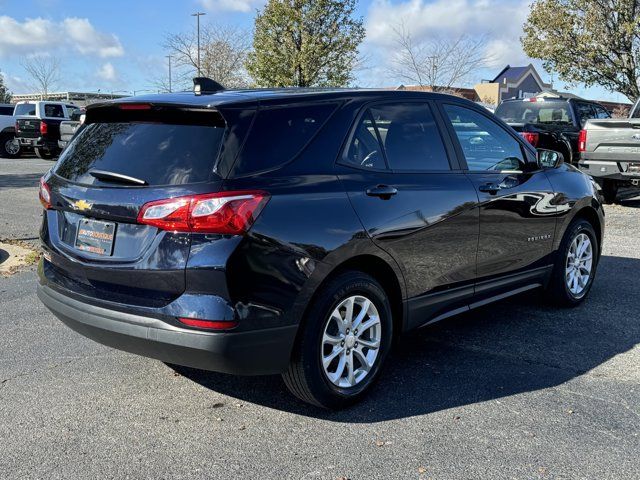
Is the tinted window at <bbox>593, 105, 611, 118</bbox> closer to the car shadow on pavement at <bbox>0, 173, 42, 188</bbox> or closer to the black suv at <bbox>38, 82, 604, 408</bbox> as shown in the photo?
the black suv at <bbox>38, 82, 604, 408</bbox>

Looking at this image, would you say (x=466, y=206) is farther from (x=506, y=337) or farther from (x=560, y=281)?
(x=560, y=281)

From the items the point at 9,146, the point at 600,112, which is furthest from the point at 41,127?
the point at 600,112

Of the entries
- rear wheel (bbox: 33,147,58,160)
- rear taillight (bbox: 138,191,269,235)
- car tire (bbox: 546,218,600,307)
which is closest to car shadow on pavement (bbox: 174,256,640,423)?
car tire (bbox: 546,218,600,307)

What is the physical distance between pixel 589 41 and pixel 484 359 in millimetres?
18196

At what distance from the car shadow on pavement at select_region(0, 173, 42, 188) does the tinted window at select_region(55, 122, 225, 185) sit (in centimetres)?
1190

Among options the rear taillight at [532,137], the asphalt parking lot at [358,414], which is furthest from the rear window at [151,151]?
the rear taillight at [532,137]

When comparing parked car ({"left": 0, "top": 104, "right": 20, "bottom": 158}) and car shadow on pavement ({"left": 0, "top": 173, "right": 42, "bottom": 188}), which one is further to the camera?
parked car ({"left": 0, "top": 104, "right": 20, "bottom": 158})

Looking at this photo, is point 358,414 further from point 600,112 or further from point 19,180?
point 19,180

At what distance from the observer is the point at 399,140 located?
159 inches

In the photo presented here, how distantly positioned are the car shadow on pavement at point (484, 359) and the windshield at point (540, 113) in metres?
8.11

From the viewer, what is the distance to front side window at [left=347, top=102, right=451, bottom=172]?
12.3ft

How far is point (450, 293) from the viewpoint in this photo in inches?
167

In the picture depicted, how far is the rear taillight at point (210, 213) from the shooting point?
2998 mm

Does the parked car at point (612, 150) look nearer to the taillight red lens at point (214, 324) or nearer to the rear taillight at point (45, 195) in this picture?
the taillight red lens at point (214, 324)
